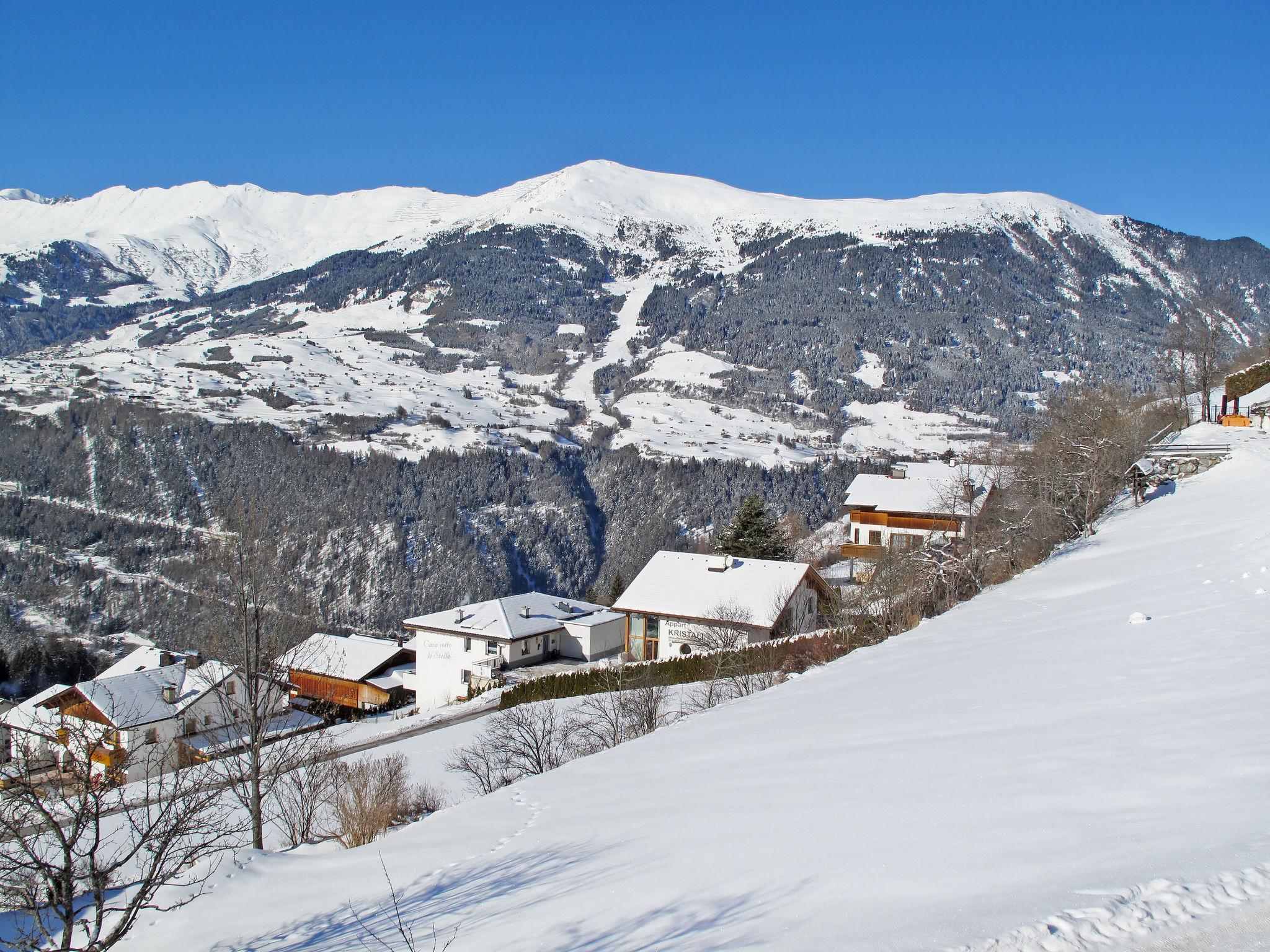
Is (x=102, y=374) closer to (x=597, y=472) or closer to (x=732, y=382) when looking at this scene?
(x=597, y=472)

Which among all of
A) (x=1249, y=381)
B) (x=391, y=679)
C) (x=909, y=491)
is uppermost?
(x=1249, y=381)

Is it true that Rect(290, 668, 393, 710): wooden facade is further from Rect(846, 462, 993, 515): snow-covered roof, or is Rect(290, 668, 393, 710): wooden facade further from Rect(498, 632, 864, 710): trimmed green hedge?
Rect(846, 462, 993, 515): snow-covered roof

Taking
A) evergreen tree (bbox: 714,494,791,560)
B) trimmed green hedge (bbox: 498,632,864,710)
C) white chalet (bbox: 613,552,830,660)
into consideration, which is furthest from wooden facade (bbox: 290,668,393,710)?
evergreen tree (bbox: 714,494,791,560)

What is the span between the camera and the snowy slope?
14.5 ft

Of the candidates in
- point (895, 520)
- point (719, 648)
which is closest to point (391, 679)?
point (719, 648)

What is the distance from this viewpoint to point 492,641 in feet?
131

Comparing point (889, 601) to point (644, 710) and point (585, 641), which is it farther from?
point (585, 641)

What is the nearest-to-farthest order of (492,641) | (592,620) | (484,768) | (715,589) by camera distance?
Result: (484,768)
(715,589)
(492,641)
(592,620)

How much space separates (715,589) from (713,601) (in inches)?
27.9

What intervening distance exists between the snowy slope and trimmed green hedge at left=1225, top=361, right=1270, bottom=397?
33282 mm

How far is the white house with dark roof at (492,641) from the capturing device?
39781mm

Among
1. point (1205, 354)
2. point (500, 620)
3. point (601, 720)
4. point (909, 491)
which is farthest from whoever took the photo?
point (909, 491)

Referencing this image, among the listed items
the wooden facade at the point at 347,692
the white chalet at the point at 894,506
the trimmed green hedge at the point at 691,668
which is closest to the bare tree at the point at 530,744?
the trimmed green hedge at the point at 691,668

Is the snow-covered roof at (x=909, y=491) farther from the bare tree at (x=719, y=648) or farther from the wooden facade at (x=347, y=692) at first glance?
the wooden facade at (x=347, y=692)
